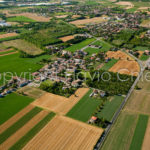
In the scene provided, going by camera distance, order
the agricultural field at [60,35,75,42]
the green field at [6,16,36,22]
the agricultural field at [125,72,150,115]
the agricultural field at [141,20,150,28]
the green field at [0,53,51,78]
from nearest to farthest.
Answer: the agricultural field at [125,72,150,115] < the green field at [0,53,51,78] < the agricultural field at [60,35,75,42] < the agricultural field at [141,20,150,28] < the green field at [6,16,36,22]

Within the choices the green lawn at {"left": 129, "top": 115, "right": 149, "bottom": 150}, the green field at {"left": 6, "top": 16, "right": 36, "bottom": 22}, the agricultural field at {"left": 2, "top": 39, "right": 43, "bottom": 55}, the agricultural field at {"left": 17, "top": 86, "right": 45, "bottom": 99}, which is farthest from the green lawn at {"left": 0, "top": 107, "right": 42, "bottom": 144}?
the green field at {"left": 6, "top": 16, "right": 36, "bottom": 22}

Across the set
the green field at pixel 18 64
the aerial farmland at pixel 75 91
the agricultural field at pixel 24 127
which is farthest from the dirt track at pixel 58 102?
the green field at pixel 18 64

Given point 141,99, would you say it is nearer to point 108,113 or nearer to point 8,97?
point 108,113

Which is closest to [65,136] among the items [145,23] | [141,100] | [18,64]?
[141,100]

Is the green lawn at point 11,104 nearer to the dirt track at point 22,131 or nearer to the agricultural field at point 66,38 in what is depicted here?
the dirt track at point 22,131

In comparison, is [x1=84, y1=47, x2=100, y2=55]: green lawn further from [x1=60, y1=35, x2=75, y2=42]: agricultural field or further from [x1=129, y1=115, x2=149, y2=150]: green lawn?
[x1=129, y1=115, x2=149, y2=150]: green lawn

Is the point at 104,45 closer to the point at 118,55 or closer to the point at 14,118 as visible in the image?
the point at 118,55

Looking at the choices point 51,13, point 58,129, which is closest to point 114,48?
point 58,129
